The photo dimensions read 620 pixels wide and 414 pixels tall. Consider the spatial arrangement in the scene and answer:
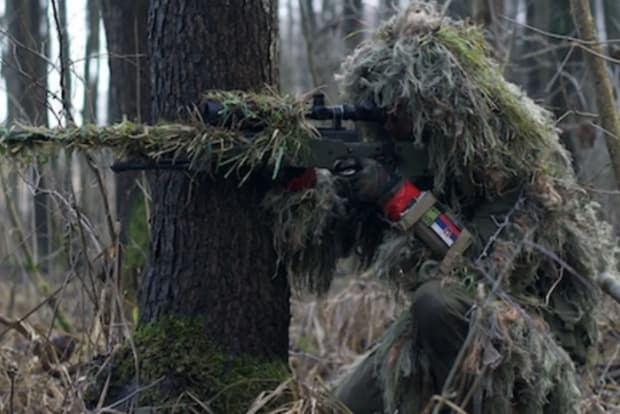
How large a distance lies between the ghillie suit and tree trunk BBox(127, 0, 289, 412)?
0.17m

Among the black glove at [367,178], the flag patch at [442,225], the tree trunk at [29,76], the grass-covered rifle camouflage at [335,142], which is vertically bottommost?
Result: the flag patch at [442,225]

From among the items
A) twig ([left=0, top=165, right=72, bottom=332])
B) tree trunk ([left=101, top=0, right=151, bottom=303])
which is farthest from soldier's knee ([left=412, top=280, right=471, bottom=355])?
twig ([left=0, top=165, right=72, bottom=332])

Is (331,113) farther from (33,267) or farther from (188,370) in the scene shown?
→ (33,267)

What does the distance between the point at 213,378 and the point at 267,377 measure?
0.22m

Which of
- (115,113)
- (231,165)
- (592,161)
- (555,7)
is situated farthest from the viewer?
(555,7)

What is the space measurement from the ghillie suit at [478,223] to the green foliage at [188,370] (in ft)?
1.52

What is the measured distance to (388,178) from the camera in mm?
3732

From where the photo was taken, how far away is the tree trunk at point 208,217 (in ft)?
12.1

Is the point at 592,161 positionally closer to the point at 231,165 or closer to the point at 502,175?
the point at 502,175

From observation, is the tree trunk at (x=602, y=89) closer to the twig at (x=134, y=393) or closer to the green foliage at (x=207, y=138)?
the green foliage at (x=207, y=138)

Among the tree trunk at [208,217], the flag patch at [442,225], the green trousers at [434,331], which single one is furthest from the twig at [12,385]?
the flag patch at [442,225]

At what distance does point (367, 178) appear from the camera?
3.67 m

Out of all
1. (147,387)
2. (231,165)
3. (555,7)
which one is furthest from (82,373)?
(555,7)

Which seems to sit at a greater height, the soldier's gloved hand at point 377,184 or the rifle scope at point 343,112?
the rifle scope at point 343,112
